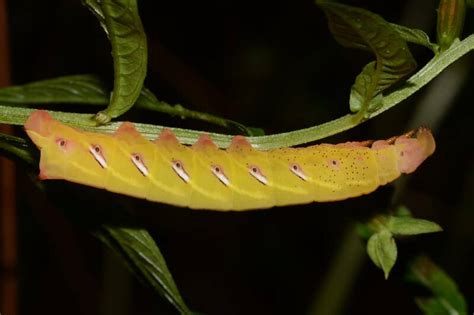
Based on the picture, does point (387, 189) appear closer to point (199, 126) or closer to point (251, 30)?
point (199, 126)

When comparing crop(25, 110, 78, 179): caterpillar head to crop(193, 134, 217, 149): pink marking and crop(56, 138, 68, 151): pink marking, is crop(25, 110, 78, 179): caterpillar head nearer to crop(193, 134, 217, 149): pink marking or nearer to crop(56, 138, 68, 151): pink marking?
crop(56, 138, 68, 151): pink marking

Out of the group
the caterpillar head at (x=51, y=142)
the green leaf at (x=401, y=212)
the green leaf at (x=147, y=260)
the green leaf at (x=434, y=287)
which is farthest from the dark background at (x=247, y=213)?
the caterpillar head at (x=51, y=142)

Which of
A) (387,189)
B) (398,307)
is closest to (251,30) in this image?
(398,307)

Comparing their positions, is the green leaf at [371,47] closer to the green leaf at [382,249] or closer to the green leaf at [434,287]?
the green leaf at [382,249]

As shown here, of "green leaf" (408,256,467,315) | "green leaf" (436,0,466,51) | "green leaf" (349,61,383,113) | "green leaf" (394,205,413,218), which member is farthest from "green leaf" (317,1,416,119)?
"green leaf" (408,256,467,315)

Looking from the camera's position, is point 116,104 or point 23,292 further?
point 23,292

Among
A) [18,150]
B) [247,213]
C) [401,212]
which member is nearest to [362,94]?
[401,212]
